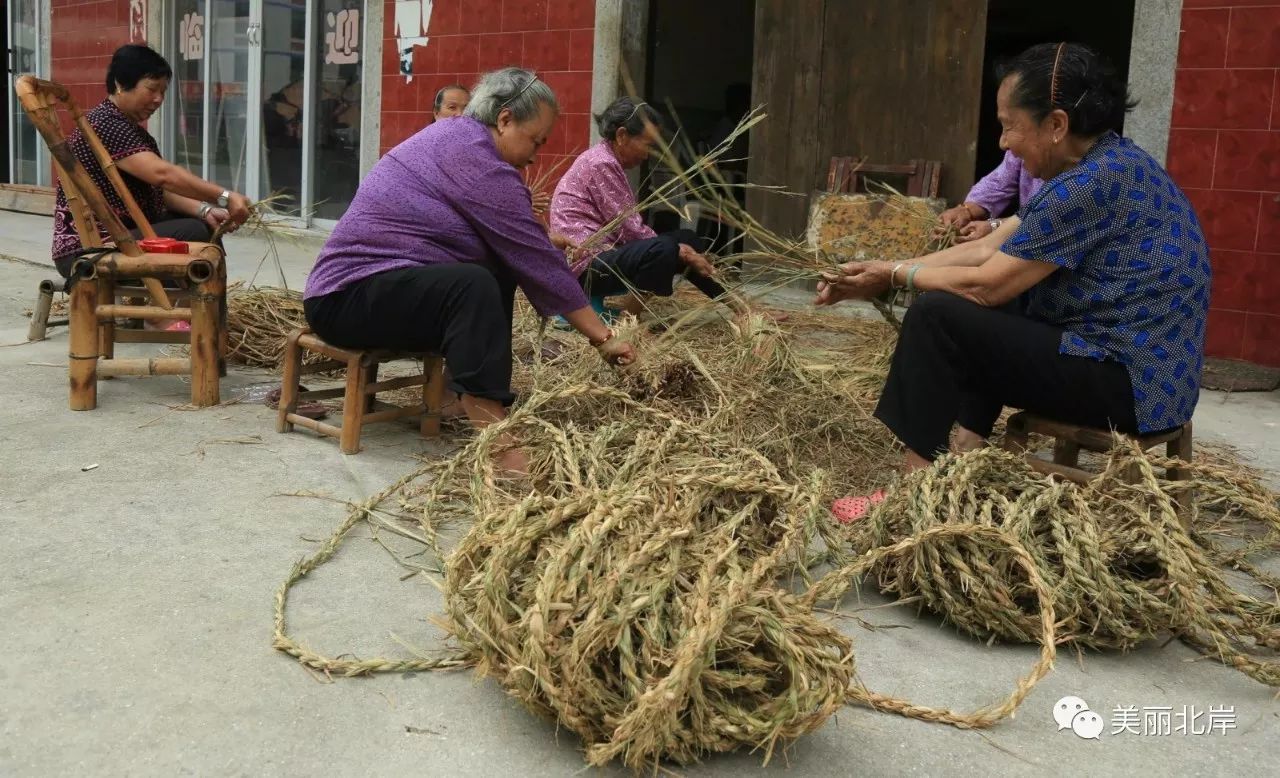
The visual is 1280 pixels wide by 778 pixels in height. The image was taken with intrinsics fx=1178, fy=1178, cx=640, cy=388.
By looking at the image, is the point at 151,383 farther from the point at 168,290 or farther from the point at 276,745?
the point at 276,745

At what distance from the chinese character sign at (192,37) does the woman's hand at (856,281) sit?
814 cm

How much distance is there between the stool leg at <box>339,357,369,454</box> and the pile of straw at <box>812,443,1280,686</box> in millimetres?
1396

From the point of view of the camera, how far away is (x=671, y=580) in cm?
155

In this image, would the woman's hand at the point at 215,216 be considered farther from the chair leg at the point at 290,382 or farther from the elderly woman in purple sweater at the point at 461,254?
the elderly woman in purple sweater at the point at 461,254

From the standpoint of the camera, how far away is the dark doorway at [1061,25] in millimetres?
8578

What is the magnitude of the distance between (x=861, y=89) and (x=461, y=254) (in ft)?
11.3

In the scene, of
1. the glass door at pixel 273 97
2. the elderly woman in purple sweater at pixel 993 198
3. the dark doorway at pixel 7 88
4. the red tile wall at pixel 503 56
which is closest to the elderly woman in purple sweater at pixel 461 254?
the elderly woman in purple sweater at pixel 993 198

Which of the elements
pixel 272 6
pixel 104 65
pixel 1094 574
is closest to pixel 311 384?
pixel 1094 574

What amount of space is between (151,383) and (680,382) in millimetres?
1796

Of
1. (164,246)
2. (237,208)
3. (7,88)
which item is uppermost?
(7,88)

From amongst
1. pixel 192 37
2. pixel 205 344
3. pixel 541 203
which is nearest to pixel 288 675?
pixel 205 344

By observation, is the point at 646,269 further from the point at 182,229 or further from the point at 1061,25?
the point at 1061,25

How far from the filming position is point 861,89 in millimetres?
5809

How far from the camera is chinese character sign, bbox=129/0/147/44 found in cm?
963
